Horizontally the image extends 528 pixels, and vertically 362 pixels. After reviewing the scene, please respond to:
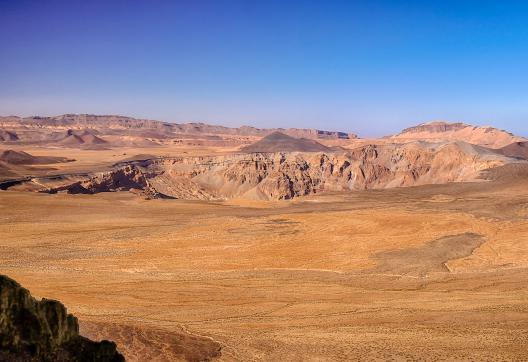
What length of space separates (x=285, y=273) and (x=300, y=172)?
71498 millimetres

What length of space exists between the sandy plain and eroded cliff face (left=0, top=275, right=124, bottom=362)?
520 cm

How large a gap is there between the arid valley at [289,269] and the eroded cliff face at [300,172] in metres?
11.5

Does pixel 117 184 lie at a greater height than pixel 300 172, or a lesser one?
lesser

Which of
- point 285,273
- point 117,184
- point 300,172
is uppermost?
point 300,172

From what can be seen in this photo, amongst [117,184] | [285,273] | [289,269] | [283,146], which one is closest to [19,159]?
[117,184]

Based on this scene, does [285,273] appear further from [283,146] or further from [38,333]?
[283,146]

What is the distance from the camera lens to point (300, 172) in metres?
105

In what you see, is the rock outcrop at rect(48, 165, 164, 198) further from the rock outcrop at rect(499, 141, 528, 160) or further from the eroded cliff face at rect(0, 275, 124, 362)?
the rock outcrop at rect(499, 141, 528, 160)

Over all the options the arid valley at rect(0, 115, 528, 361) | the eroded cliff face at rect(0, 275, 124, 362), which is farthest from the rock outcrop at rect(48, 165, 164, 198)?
the eroded cliff face at rect(0, 275, 124, 362)

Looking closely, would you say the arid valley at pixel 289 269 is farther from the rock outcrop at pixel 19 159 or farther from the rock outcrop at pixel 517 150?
the rock outcrop at pixel 517 150

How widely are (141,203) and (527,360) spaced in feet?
170

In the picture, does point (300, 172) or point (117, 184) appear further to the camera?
point (300, 172)

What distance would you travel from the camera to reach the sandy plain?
20812 millimetres

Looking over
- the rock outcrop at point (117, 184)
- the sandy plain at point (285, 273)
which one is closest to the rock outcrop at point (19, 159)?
the rock outcrop at point (117, 184)
